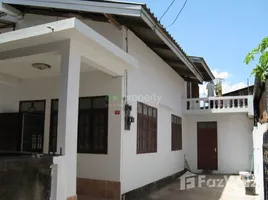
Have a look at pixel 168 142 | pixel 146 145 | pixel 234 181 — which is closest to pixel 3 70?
pixel 146 145

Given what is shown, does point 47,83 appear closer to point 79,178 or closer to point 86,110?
point 86,110

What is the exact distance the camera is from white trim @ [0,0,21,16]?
6.70 meters

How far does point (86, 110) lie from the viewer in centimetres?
740

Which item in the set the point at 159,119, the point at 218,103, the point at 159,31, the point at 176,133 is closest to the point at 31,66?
the point at 159,31

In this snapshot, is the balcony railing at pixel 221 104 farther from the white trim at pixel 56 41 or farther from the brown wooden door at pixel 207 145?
the white trim at pixel 56 41

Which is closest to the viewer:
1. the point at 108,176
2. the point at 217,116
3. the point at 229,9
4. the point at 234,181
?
the point at 229,9

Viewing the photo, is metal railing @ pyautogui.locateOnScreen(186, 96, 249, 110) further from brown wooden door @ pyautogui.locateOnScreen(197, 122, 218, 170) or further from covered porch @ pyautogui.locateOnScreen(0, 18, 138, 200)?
covered porch @ pyautogui.locateOnScreen(0, 18, 138, 200)

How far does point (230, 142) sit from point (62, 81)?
1065 cm

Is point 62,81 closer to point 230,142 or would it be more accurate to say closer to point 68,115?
point 68,115

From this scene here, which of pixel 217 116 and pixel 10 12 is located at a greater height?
pixel 10 12

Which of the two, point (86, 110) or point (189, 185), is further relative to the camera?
point (189, 185)

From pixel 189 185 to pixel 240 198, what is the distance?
7.91 ft

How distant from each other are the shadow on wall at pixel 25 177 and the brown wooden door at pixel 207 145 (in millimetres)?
10462

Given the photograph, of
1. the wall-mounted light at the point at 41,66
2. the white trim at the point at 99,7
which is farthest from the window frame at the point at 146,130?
the white trim at the point at 99,7
